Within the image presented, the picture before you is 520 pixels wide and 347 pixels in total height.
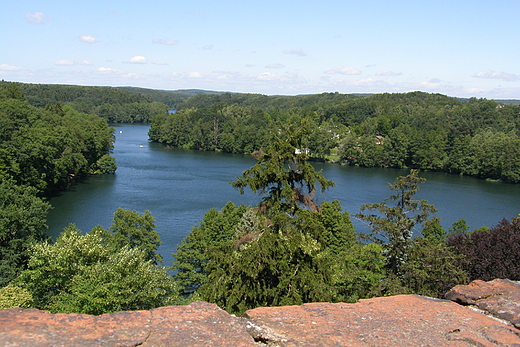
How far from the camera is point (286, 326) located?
605 centimetres

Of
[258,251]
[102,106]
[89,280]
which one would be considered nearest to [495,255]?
[258,251]

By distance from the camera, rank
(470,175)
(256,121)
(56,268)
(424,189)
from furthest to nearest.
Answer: (256,121) < (470,175) < (424,189) < (56,268)

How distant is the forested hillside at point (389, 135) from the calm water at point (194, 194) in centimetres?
464

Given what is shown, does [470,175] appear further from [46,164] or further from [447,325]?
[447,325]

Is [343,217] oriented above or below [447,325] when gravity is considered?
below

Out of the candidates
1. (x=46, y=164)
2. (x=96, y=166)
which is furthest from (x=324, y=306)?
(x=96, y=166)

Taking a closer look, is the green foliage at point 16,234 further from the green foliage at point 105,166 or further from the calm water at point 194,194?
→ the green foliage at point 105,166

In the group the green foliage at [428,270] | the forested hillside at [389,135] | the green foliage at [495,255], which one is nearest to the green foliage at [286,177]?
the green foliage at [428,270]

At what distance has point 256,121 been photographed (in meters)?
120

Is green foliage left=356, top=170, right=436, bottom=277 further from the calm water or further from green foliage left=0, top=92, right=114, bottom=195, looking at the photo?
green foliage left=0, top=92, right=114, bottom=195

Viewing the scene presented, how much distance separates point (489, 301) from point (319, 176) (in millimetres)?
6634

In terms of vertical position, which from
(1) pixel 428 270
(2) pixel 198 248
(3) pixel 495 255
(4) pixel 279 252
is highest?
(4) pixel 279 252

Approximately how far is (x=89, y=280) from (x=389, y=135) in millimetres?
89590

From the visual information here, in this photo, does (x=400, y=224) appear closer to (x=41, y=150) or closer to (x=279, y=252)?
(x=279, y=252)
